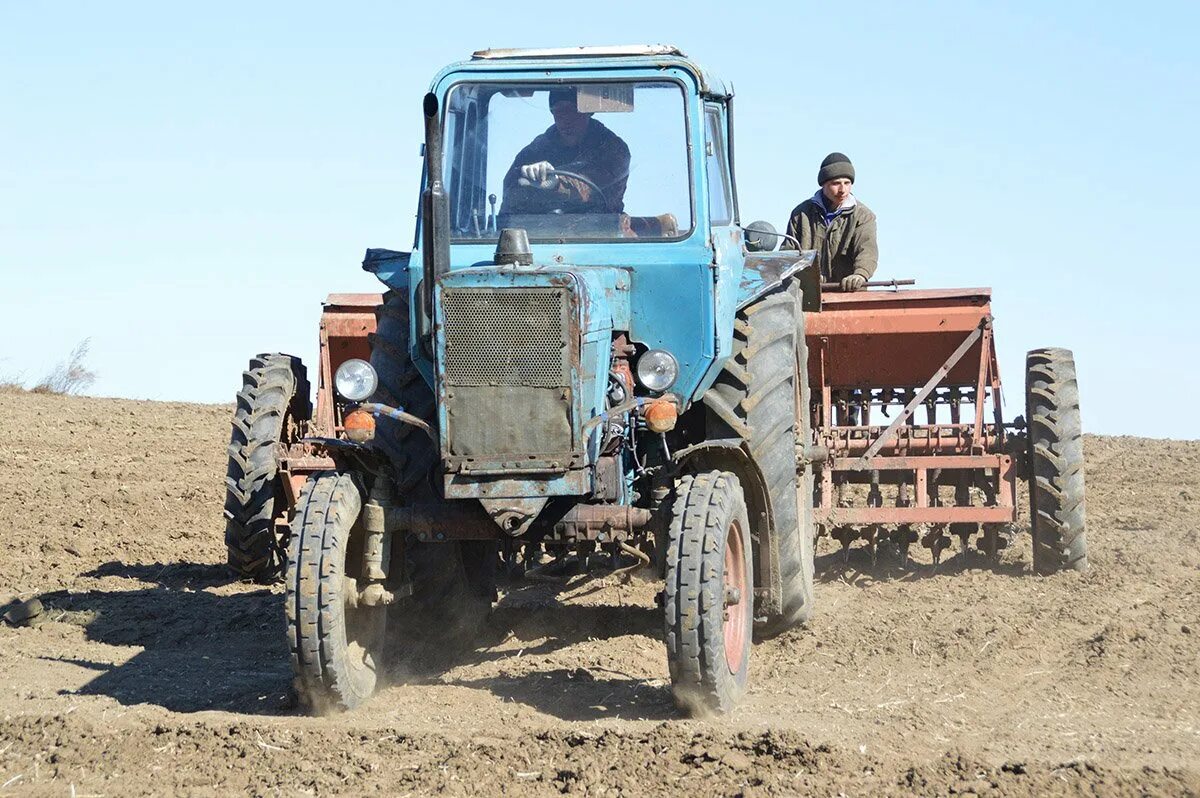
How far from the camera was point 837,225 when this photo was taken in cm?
1197

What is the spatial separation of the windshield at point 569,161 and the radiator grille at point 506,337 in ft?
3.26

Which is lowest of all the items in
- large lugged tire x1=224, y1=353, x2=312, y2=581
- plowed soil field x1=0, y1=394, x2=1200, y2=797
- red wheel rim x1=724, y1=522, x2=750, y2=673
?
plowed soil field x1=0, y1=394, x2=1200, y2=797

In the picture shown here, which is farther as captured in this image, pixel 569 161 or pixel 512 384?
pixel 569 161

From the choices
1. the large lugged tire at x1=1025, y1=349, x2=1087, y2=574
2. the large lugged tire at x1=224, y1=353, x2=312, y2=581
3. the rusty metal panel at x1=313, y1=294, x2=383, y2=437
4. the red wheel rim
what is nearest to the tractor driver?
the red wheel rim

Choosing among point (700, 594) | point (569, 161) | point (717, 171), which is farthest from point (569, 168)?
point (700, 594)

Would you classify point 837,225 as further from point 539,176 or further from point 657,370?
point 657,370

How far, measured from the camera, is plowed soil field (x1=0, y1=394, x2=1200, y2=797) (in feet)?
18.1

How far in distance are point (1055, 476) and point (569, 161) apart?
4438 mm

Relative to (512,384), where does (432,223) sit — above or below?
above

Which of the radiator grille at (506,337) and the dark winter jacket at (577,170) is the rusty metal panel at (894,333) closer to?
the dark winter jacket at (577,170)

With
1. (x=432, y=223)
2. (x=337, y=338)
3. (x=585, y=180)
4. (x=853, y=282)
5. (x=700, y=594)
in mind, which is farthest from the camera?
(x=853, y=282)

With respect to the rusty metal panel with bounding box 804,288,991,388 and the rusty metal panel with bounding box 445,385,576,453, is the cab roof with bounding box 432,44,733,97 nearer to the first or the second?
the rusty metal panel with bounding box 445,385,576,453

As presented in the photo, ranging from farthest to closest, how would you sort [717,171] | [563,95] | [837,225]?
[837,225] < [717,171] < [563,95]

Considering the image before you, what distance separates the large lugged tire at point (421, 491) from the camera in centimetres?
688
